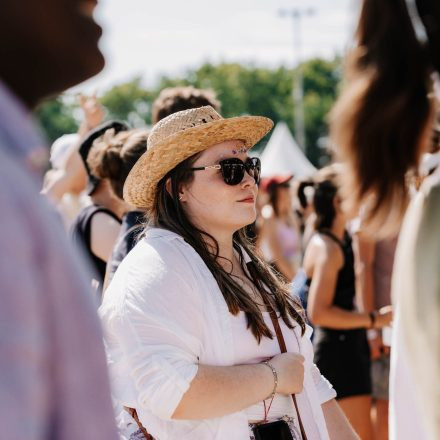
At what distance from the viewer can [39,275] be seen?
0.82 metres

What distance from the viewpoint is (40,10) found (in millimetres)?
911

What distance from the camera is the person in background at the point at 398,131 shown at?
1.21 metres

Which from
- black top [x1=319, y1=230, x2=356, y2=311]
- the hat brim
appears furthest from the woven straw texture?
black top [x1=319, y1=230, x2=356, y2=311]

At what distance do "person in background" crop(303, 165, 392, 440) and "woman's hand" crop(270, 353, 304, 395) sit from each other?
213 cm

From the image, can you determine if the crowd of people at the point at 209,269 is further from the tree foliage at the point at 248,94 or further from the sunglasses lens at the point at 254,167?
the tree foliage at the point at 248,94

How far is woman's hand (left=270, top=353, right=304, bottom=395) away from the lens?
7.95 ft

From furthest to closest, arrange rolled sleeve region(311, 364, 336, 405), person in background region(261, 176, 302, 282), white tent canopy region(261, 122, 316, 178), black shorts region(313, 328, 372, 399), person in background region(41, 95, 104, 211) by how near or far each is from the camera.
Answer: white tent canopy region(261, 122, 316, 178)
person in background region(261, 176, 302, 282)
person in background region(41, 95, 104, 211)
black shorts region(313, 328, 372, 399)
rolled sleeve region(311, 364, 336, 405)

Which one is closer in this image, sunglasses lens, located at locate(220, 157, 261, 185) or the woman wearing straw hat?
the woman wearing straw hat

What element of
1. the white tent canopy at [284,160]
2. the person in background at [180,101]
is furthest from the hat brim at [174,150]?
the white tent canopy at [284,160]

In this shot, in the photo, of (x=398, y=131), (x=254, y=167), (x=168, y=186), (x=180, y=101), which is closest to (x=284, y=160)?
(x=180, y=101)

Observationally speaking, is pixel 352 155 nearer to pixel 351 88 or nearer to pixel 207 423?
pixel 351 88

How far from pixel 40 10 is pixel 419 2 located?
64cm

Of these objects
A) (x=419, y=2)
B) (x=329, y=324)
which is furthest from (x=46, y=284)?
(x=329, y=324)

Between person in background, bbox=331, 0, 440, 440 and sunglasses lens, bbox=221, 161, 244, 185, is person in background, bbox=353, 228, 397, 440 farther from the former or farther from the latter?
person in background, bbox=331, 0, 440, 440
